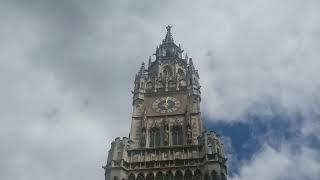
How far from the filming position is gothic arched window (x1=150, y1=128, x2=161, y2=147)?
46875mm

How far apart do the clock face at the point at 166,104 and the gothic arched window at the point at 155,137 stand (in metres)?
2.84

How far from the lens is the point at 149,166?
42.1 m

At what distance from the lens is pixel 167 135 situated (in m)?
47.0

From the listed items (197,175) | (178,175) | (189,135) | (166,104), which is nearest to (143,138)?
(189,135)

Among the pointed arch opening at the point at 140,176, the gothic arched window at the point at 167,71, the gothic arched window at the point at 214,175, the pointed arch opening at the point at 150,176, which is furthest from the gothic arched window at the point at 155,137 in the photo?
the gothic arched window at the point at 167,71

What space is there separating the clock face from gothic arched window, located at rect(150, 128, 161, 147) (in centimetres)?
284

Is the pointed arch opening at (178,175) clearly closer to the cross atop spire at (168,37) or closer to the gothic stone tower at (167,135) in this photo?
the gothic stone tower at (167,135)

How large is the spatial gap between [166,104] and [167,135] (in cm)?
502

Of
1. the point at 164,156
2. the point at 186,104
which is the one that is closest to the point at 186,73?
the point at 186,104

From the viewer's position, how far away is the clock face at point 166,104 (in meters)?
50.6

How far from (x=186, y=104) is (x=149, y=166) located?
10.8 metres

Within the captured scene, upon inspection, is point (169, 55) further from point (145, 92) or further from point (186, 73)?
point (145, 92)

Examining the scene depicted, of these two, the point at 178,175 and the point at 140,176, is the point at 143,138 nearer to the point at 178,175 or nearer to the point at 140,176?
the point at 140,176

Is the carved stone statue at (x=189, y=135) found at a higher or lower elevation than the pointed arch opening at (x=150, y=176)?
higher
